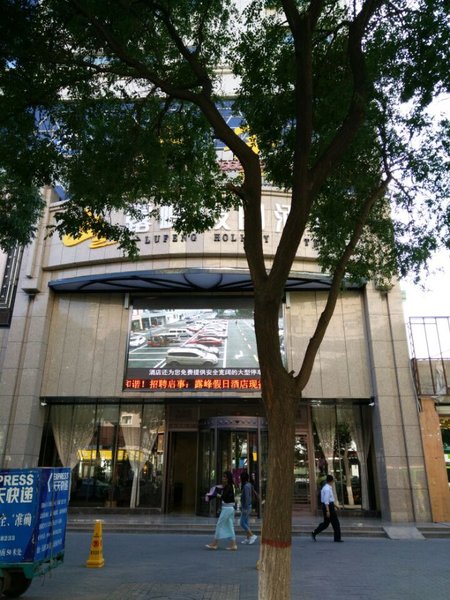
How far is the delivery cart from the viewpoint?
615cm

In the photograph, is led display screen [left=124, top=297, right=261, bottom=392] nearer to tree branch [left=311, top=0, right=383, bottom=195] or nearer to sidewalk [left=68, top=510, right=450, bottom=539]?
sidewalk [left=68, top=510, right=450, bottom=539]

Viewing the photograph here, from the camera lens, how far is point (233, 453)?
15117 mm

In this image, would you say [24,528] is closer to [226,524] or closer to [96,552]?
[96,552]

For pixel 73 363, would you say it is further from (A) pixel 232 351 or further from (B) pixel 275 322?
(B) pixel 275 322

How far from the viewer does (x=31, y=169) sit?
8.22 m

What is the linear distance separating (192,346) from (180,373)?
40.5 inches

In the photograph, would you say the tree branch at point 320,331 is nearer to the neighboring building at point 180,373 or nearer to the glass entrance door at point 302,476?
the neighboring building at point 180,373

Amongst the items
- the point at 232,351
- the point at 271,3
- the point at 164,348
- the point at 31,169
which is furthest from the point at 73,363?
the point at 271,3

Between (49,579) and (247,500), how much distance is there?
500 cm

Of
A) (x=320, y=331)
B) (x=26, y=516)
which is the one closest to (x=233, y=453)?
(x=26, y=516)

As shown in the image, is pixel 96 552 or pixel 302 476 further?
pixel 302 476

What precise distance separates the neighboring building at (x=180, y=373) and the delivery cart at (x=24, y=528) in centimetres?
865

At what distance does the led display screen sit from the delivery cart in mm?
8850

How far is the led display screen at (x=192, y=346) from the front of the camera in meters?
15.5
